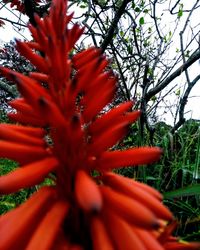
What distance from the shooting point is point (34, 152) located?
1253 millimetres

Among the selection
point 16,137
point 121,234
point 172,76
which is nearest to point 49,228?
point 121,234

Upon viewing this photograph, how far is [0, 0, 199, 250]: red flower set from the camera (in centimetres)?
107

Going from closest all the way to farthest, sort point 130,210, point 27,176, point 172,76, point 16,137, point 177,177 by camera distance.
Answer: point 130,210, point 27,176, point 16,137, point 172,76, point 177,177

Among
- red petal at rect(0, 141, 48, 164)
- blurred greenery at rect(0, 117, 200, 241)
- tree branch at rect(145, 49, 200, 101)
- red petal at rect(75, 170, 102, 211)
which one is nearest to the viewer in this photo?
red petal at rect(75, 170, 102, 211)

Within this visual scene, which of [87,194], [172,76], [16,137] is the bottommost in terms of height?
[87,194]

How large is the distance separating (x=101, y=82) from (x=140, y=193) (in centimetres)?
40

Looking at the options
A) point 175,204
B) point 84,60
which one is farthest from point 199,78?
point 84,60

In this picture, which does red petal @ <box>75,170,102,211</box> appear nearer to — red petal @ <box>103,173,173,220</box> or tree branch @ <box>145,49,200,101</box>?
red petal @ <box>103,173,173,220</box>

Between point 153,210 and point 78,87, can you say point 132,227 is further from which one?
point 78,87

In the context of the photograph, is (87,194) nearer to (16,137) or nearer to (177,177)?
(16,137)

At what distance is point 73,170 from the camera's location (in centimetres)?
127

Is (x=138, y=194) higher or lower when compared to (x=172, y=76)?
lower

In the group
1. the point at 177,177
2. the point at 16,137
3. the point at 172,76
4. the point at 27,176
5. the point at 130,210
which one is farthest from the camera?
the point at 177,177

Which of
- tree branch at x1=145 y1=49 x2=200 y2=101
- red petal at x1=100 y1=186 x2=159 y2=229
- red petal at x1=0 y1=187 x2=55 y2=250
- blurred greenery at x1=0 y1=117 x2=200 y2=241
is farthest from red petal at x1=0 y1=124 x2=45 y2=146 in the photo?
tree branch at x1=145 y1=49 x2=200 y2=101
